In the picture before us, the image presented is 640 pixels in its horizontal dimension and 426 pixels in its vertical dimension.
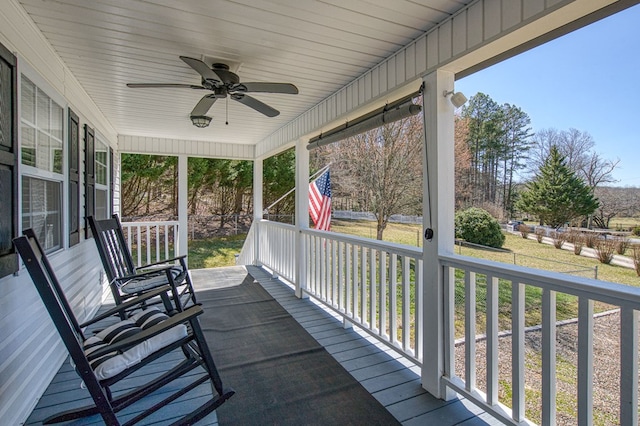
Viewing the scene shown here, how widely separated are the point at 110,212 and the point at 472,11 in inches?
207

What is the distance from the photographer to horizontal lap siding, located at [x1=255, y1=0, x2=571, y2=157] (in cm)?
169

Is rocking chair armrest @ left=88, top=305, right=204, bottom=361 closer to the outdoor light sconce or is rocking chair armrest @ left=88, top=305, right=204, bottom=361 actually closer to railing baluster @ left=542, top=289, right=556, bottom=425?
railing baluster @ left=542, top=289, right=556, bottom=425

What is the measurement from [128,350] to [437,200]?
1.96 m

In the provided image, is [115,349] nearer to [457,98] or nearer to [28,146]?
[28,146]

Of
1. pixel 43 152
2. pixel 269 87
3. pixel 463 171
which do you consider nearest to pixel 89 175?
pixel 43 152

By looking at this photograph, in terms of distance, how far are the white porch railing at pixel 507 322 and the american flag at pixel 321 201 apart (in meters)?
1.97

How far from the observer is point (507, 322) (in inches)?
133

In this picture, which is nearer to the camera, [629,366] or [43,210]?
[629,366]

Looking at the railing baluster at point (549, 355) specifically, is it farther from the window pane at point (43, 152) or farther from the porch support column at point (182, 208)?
the porch support column at point (182, 208)

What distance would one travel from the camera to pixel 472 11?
6.23 ft

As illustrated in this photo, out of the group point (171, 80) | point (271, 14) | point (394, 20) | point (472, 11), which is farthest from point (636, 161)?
point (171, 80)

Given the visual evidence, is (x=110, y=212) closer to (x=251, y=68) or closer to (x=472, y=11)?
(x=251, y=68)

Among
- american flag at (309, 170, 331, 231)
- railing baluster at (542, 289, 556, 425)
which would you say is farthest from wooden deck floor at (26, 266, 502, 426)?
american flag at (309, 170, 331, 231)

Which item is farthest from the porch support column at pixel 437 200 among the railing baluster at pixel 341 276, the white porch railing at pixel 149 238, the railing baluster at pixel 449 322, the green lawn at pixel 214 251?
the green lawn at pixel 214 251
